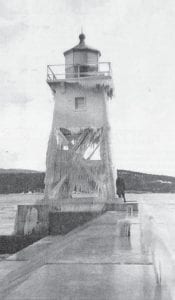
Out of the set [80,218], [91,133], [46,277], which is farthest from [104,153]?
[46,277]

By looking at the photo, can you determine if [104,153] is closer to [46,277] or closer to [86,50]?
[86,50]

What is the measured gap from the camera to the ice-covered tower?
24875 millimetres

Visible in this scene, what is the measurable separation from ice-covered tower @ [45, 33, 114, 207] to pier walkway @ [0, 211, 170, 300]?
16.1 m

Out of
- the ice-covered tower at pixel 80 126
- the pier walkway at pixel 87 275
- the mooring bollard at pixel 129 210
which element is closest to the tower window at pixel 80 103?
the ice-covered tower at pixel 80 126

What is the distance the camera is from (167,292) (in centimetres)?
448

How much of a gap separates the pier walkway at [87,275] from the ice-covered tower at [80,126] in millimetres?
16146

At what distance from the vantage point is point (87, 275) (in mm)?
5594

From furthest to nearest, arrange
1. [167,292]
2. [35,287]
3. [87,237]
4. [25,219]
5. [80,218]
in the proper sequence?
[25,219] < [80,218] < [87,237] < [35,287] < [167,292]

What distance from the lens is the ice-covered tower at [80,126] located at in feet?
81.6

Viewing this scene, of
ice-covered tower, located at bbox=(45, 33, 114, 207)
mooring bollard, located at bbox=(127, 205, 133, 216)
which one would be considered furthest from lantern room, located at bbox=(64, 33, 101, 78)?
mooring bollard, located at bbox=(127, 205, 133, 216)

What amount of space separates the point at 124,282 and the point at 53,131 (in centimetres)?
2064

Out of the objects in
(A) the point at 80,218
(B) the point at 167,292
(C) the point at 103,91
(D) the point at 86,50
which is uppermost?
(D) the point at 86,50

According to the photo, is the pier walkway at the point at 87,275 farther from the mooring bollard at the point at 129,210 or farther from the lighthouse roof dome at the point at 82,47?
the lighthouse roof dome at the point at 82,47

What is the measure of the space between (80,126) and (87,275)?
19966 millimetres
